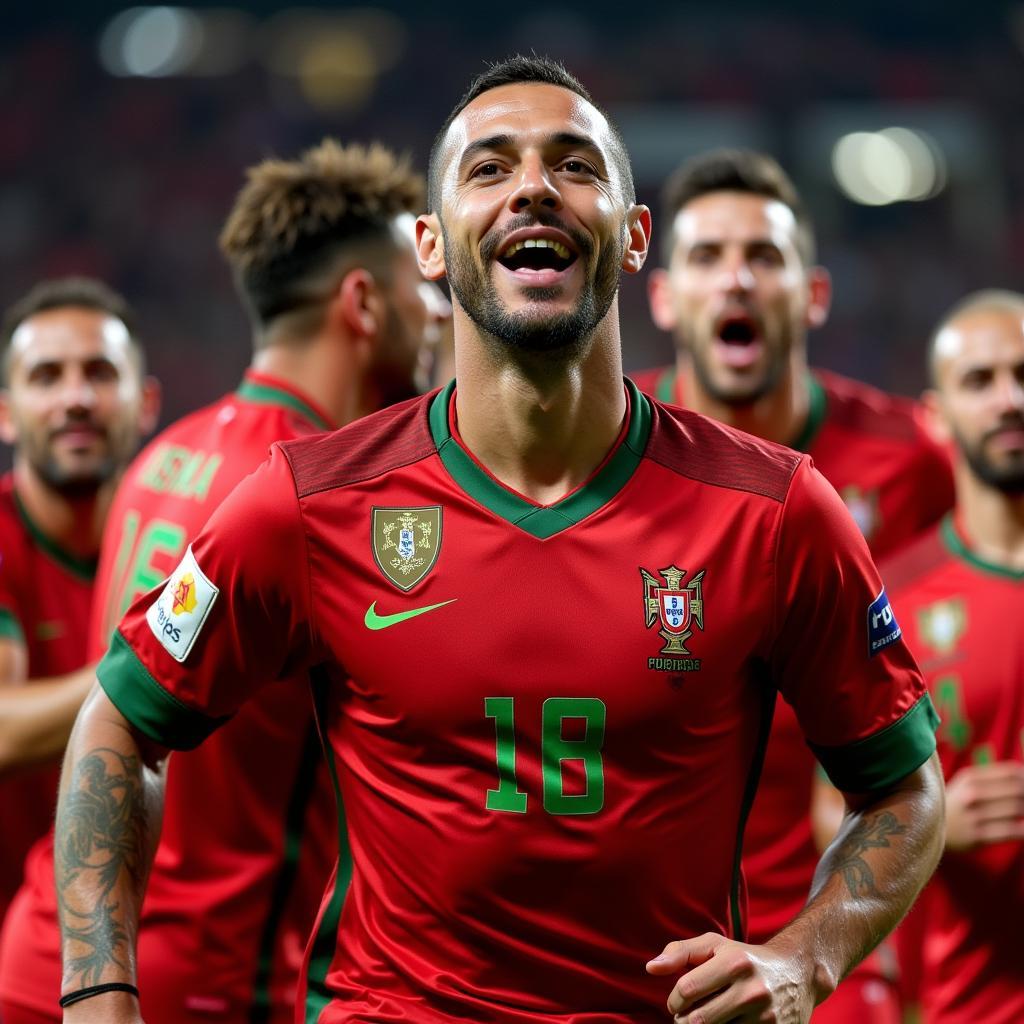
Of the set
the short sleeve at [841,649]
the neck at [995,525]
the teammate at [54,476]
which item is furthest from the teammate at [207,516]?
the neck at [995,525]

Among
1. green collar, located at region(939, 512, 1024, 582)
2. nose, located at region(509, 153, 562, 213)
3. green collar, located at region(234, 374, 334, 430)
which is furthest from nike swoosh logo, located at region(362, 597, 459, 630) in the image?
green collar, located at region(939, 512, 1024, 582)

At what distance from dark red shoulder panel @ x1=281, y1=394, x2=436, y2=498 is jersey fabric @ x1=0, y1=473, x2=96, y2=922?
217cm

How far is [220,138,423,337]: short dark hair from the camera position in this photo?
4027 millimetres

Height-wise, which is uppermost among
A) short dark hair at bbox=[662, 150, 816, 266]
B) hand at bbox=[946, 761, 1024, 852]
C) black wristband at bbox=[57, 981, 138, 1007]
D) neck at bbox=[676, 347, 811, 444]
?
short dark hair at bbox=[662, 150, 816, 266]

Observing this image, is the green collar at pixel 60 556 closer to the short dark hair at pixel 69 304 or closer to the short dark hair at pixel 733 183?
the short dark hair at pixel 69 304

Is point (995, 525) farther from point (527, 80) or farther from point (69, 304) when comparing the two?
point (69, 304)

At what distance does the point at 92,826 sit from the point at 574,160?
54.3 inches

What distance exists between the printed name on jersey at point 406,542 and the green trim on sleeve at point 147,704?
410 mm

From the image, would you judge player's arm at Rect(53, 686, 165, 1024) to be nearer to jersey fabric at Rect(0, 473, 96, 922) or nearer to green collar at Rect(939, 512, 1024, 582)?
jersey fabric at Rect(0, 473, 96, 922)

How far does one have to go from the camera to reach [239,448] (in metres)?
3.67

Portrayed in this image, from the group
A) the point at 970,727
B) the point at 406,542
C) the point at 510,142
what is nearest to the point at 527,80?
the point at 510,142

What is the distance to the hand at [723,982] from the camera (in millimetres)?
2266

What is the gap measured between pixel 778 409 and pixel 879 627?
6.92 ft

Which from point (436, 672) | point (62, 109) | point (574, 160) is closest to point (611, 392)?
point (574, 160)
